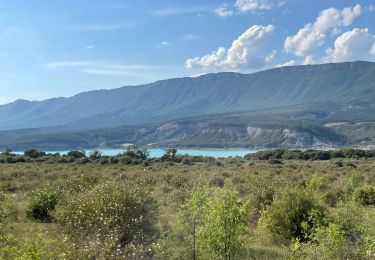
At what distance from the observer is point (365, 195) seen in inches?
805

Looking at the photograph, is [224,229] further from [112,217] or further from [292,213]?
[292,213]

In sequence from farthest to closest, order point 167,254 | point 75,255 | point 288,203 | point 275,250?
1. point 288,203
2. point 275,250
3. point 167,254
4. point 75,255

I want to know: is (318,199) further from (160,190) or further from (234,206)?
(160,190)

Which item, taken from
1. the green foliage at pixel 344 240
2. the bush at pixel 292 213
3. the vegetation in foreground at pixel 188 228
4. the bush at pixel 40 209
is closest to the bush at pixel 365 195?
the vegetation in foreground at pixel 188 228

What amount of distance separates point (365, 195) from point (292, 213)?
7.67 meters

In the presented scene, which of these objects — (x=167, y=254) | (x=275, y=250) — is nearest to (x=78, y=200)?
(x=167, y=254)

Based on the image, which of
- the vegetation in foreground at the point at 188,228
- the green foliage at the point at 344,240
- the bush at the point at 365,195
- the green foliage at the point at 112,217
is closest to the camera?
the green foliage at the point at 344,240

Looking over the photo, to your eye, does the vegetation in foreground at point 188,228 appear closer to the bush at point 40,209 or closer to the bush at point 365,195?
the bush at point 40,209

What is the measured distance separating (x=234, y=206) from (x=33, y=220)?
388 inches

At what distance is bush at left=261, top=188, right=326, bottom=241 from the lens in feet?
46.8

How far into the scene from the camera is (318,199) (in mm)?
15133

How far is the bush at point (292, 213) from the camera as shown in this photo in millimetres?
14258

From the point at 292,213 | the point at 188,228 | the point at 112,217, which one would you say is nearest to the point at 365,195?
the point at 292,213

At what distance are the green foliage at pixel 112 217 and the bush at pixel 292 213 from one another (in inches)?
153
